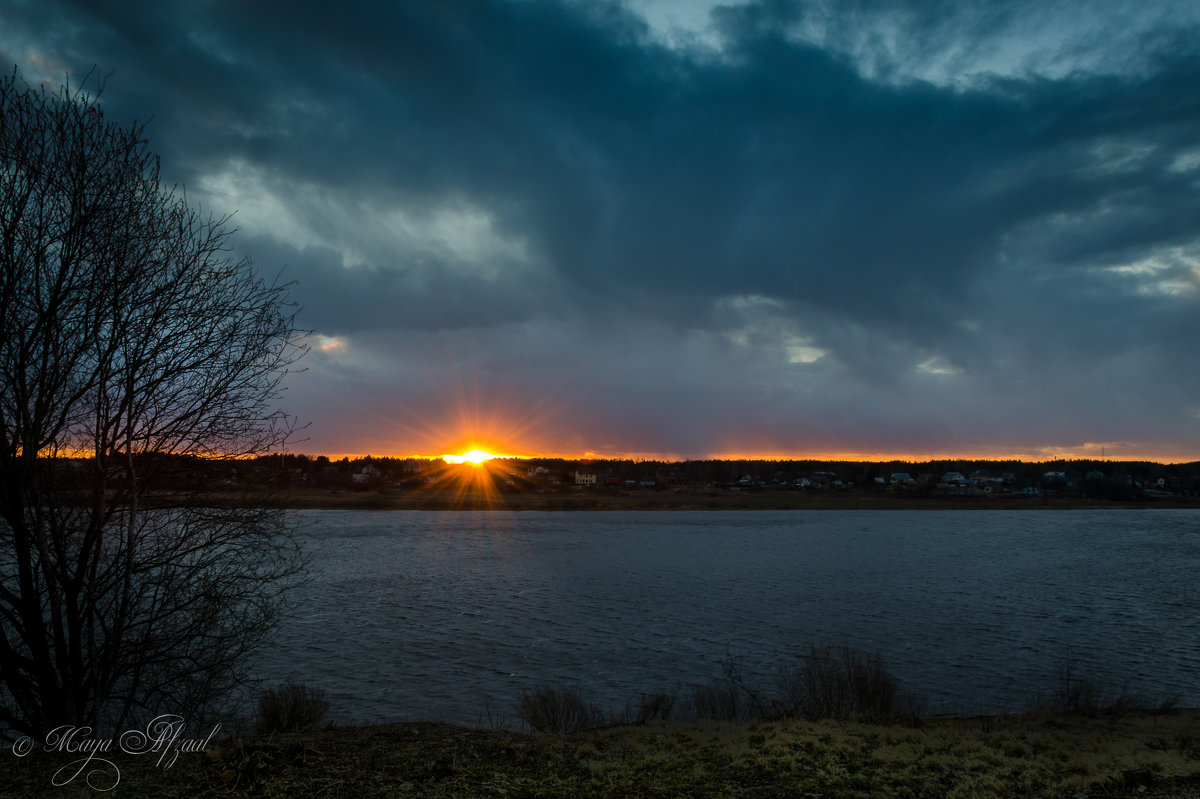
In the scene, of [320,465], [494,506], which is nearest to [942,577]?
[494,506]

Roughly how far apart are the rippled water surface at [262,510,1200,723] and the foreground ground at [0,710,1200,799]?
5.44m

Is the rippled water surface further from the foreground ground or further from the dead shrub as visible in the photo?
the foreground ground

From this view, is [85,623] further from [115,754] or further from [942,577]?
[942,577]

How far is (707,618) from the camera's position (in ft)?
104

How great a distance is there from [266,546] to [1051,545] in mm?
79650

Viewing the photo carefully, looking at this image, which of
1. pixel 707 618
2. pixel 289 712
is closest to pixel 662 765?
pixel 289 712

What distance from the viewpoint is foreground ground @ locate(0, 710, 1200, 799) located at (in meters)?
8.86

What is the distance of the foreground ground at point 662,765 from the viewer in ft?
29.1

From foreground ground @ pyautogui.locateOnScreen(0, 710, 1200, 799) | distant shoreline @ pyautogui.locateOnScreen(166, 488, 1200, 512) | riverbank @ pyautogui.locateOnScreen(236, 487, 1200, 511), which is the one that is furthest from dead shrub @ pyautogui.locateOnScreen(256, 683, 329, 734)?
riverbank @ pyautogui.locateOnScreen(236, 487, 1200, 511)

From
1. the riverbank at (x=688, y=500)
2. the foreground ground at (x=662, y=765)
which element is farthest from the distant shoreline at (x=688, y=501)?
the foreground ground at (x=662, y=765)

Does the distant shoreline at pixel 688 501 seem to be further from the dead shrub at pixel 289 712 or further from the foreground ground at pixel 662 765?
the foreground ground at pixel 662 765

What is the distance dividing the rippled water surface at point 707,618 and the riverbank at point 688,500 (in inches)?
2452

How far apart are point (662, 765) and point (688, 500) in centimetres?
13890

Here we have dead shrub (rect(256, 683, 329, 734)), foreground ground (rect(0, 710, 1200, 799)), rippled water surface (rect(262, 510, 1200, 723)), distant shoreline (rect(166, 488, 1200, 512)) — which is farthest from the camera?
distant shoreline (rect(166, 488, 1200, 512))
